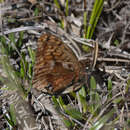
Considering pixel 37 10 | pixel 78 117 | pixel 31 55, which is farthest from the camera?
pixel 37 10

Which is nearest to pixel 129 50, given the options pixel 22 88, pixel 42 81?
pixel 42 81

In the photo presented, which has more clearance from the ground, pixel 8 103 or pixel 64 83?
pixel 64 83

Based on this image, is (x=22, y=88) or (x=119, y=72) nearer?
(x=22, y=88)

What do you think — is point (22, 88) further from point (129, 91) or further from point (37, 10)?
point (37, 10)

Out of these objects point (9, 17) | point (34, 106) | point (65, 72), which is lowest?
point (34, 106)

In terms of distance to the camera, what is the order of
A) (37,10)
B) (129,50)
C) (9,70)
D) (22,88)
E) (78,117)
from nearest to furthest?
(78,117), (22,88), (9,70), (129,50), (37,10)

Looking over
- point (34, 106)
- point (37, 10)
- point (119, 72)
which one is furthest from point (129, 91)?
point (37, 10)
